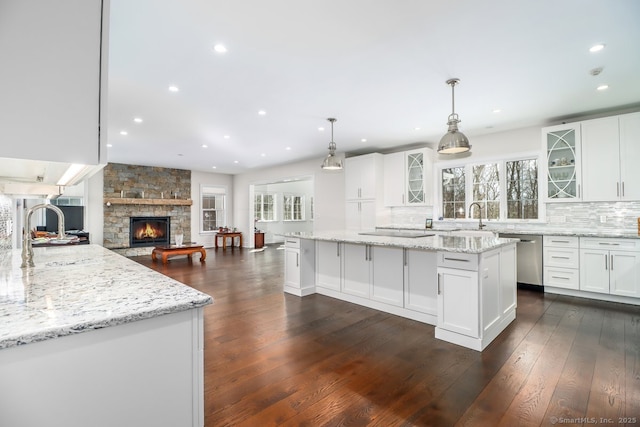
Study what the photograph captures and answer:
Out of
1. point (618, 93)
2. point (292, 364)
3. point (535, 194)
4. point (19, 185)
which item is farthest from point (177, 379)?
point (535, 194)

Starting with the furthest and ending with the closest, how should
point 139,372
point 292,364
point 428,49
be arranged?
point 428,49
point 292,364
point 139,372

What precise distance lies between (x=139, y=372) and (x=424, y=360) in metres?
2.08

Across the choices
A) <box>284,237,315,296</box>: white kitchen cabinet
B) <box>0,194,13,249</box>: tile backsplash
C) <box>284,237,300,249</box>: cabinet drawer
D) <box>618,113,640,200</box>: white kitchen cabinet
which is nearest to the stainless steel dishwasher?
<box>618,113,640,200</box>: white kitchen cabinet

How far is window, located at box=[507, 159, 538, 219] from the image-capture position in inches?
197

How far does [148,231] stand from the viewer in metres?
8.97

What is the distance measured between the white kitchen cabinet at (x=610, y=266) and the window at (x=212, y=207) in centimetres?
953

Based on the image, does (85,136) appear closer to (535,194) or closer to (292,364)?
(292,364)

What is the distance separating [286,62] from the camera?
9.58 ft

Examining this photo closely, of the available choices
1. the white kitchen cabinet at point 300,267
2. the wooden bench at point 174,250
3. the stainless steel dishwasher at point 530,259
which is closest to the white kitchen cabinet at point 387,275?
the white kitchen cabinet at point 300,267

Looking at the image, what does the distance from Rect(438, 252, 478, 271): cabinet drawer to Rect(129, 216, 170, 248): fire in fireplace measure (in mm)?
8738

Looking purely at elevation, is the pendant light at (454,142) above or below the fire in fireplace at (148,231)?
above

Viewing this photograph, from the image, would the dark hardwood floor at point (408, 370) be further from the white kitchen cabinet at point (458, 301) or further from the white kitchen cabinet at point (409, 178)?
the white kitchen cabinet at point (409, 178)

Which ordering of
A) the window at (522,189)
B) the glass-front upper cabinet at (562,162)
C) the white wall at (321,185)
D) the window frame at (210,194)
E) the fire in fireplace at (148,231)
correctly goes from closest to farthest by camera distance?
the glass-front upper cabinet at (562,162) < the window at (522,189) < the white wall at (321,185) < the fire in fireplace at (148,231) < the window frame at (210,194)

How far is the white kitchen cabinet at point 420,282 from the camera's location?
3.07 meters
